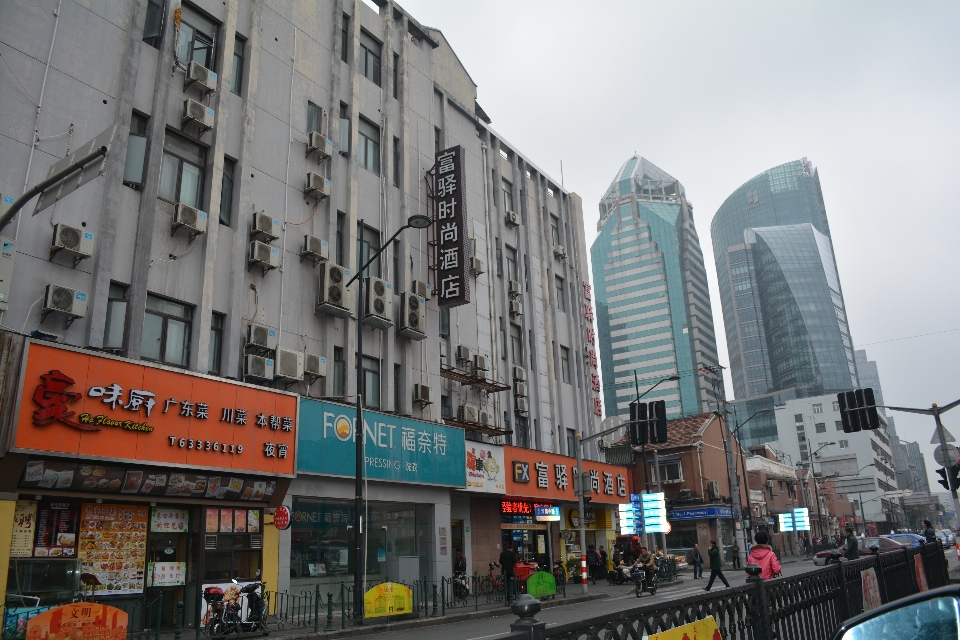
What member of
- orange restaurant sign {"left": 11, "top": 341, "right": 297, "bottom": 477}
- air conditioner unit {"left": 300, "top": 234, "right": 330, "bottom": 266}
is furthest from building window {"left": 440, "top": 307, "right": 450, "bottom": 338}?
orange restaurant sign {"left": 11, "top": 341, "right": 297, "bottom": 477}

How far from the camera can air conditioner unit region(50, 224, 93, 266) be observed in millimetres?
15844

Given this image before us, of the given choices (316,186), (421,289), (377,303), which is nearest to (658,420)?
(421,289)

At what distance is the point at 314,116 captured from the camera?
24625mm

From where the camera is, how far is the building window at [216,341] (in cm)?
1948

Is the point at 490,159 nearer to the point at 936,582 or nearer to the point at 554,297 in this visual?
the point at 554,297

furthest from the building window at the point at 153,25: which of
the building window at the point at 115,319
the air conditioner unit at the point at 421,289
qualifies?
the air conditioner unit at the point at 421,289

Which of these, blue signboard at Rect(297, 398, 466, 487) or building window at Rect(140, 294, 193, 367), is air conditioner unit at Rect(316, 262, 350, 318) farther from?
building window at Rect(140, 294, 193, 367)

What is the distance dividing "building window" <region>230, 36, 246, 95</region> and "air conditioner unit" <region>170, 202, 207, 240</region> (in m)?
4.82

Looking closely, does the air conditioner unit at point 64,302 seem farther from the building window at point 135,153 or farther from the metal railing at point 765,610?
the metal railing at point 765,610

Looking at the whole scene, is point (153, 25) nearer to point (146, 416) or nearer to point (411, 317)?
point (146, 416)

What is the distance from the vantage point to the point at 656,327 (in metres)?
174

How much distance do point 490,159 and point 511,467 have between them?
51.0 ft

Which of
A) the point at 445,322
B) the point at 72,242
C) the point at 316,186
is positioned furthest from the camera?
the point at 445,322

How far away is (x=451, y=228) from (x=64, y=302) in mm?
14743
